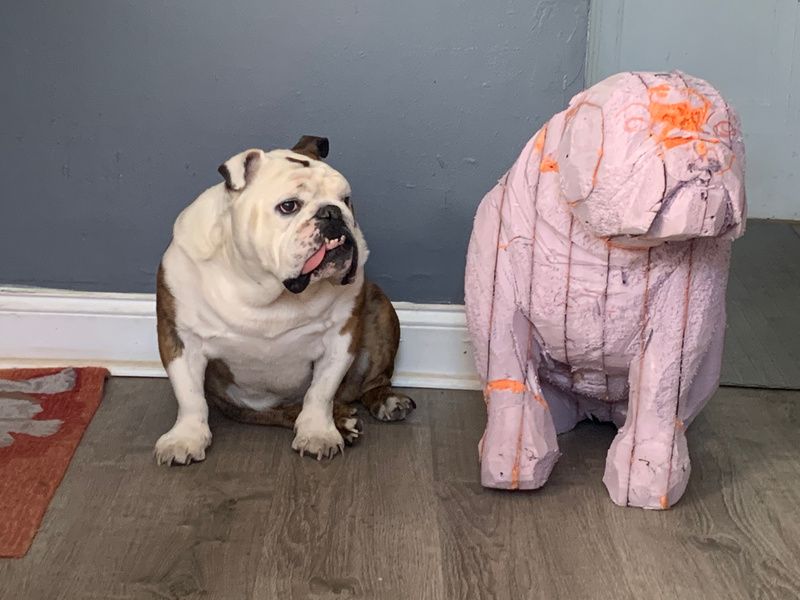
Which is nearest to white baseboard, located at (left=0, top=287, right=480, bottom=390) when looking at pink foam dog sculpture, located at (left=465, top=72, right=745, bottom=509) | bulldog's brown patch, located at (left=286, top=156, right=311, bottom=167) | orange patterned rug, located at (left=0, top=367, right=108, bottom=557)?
orange patterned rug, located at (left=0, top=367, right=108, bottom=557)

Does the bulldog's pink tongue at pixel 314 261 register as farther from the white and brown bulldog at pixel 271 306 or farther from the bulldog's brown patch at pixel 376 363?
the bulldog's brown patch at pixel 376 363

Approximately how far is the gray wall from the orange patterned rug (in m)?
0.29

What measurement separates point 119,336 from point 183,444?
0.48 metres

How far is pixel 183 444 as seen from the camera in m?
2.17

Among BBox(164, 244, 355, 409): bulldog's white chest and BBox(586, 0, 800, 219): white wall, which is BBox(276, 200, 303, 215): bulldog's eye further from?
BBox(586, 0, 800, 219): white wall

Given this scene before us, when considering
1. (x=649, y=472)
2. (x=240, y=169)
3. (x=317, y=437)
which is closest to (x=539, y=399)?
(x=649, y=472)

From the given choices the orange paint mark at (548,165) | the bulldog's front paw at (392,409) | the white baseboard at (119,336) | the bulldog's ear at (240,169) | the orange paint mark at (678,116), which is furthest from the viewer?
the white baseboard at (119,336)

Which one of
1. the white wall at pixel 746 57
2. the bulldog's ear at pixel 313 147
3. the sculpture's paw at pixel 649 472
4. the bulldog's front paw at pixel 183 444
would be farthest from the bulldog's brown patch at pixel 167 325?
the white wall at pixel 746 57

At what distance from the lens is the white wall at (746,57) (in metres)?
3.09

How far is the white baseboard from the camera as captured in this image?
2527mm

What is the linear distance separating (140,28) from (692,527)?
1455 millimetres

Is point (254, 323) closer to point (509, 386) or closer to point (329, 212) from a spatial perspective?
point (329, 212)

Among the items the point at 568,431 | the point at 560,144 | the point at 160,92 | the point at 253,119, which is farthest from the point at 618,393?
the point at 160,92

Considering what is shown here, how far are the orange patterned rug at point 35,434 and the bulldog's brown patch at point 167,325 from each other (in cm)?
25
